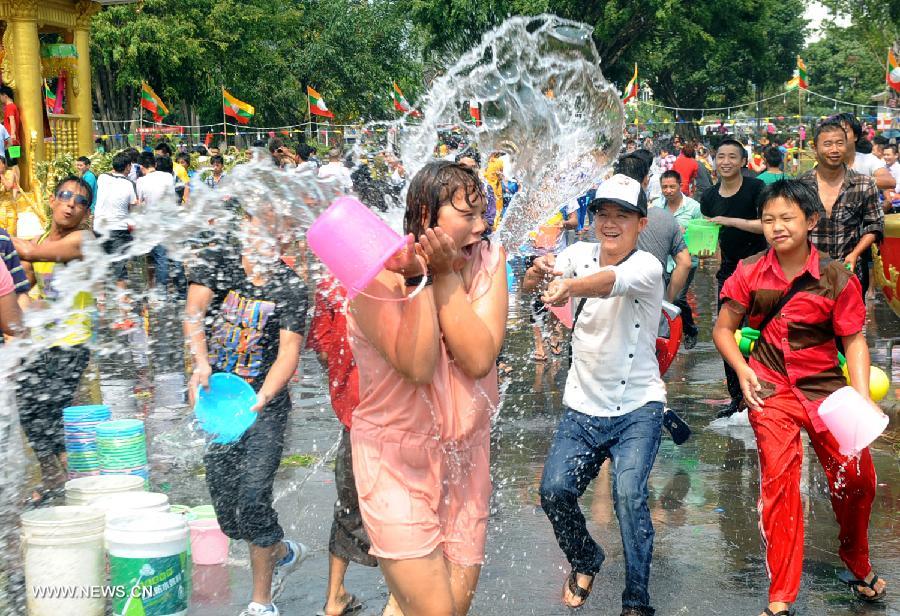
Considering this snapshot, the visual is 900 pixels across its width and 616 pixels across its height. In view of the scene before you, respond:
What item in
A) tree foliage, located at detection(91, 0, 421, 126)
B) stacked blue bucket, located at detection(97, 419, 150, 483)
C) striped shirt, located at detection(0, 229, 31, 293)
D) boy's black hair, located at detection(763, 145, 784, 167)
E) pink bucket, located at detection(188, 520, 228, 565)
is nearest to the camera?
striped shirt, located at detection(0, 229, 31, 293)

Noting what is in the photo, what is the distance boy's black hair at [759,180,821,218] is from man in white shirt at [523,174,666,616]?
21.0 inches

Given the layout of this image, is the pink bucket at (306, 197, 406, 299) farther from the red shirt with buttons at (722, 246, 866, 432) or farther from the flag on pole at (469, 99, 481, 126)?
the flag on pole at (469, 99, 481, 126)

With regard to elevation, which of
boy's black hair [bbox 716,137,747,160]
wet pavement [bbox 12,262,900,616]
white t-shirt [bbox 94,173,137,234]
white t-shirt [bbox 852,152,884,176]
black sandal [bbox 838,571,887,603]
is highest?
boy's black hair [bbox 716,137,747,160]

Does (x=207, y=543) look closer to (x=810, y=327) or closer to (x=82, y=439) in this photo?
(x=82, y=439)

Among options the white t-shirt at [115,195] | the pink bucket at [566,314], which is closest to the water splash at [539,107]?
the pink bucket at [566,314]

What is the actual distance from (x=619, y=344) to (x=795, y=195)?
0.95 m

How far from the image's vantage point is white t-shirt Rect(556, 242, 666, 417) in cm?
469

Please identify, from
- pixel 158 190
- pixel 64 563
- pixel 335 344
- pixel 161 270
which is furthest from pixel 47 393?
pixel 158 190

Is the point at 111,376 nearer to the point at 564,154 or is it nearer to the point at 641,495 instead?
the point at 564,154

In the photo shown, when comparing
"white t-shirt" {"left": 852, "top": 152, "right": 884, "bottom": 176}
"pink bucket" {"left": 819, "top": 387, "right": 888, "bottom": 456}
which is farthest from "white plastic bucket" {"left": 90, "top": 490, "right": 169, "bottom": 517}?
"white t-shirt" {"left": 852, "top": 152, "right": 884, "bottom": 176}

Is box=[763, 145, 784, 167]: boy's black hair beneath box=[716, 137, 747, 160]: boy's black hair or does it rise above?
beneath

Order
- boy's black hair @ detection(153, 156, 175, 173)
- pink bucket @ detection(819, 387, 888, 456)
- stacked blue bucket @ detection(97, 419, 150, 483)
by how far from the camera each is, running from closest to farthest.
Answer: pink bucket @ detection(819, 387, 888, 456) < stacked blue bucket @ detection(97, 419, 150, 483) < boy's black hair @ detection(153, 156, 175, 173)

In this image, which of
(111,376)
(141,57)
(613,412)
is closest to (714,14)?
(141,57)

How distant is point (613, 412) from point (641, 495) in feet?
1.19
